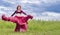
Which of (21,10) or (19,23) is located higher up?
(21,10)

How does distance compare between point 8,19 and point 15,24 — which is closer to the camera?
point 8,19

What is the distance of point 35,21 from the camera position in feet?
34.8

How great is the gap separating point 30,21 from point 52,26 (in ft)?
3.71

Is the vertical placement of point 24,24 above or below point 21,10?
below

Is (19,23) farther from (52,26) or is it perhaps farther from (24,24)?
(52,26)

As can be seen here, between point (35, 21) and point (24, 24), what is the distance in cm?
102

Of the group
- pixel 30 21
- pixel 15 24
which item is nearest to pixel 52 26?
pixel 30 21

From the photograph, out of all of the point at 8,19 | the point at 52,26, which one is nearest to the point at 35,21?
the point at 52,26

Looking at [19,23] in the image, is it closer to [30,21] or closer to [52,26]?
[30,21]

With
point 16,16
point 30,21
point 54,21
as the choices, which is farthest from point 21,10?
point 54,21

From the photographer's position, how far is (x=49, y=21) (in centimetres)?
1064

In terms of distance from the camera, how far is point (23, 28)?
9758 mm

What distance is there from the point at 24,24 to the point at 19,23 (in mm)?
231

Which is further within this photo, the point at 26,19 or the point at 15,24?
the point at 15,24
